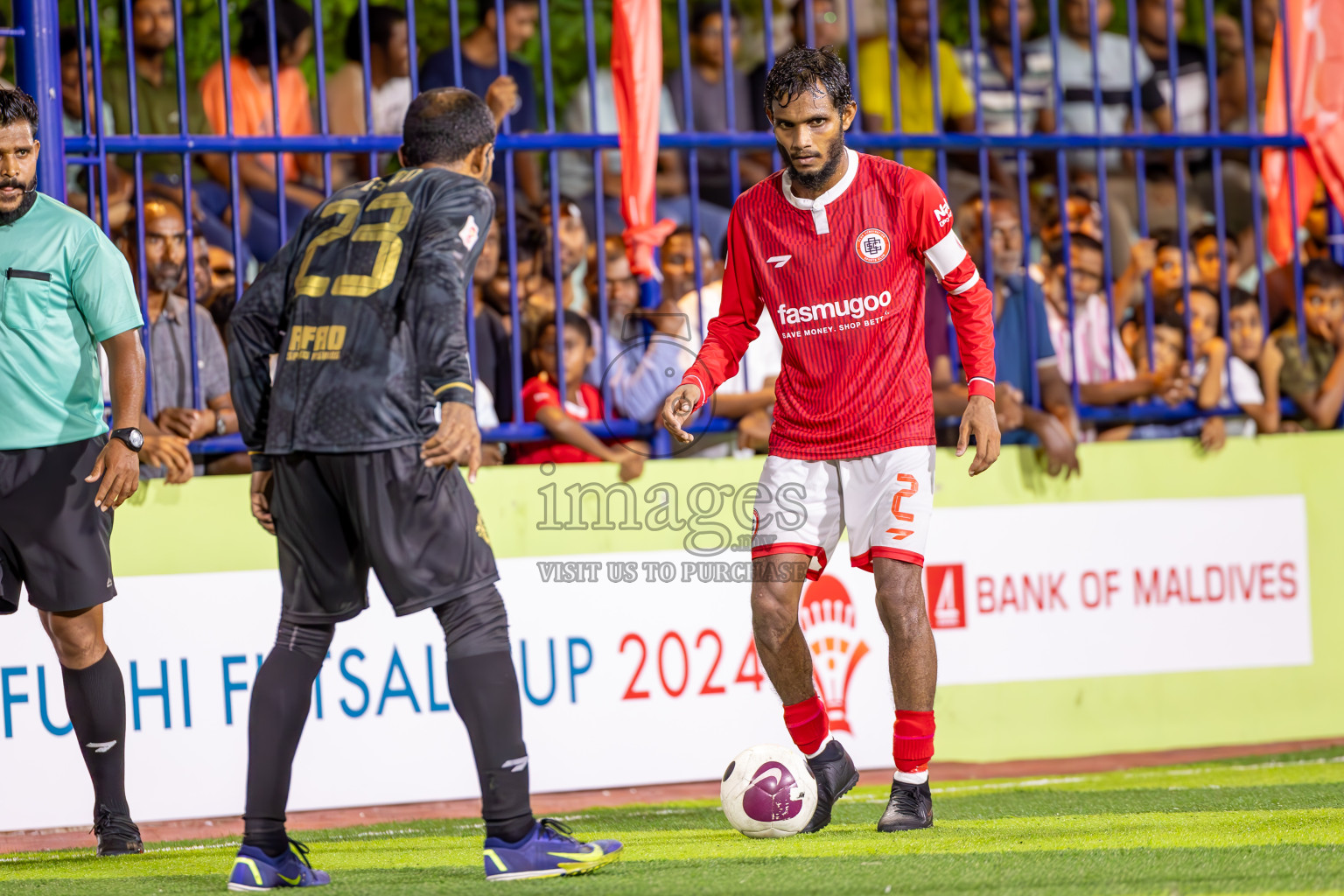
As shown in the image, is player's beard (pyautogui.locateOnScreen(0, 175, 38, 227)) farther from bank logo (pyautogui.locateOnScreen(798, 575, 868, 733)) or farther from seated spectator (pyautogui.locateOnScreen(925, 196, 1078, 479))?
seated spectator (pyautogui.locateOnScreen(925, 196, 1078, 479))

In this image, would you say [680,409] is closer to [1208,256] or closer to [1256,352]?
[1256,352]

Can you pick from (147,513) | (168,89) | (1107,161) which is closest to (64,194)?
(147,513)

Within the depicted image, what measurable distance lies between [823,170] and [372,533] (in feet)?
6.12

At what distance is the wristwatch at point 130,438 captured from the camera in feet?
15.0

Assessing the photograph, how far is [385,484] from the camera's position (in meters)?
3.64

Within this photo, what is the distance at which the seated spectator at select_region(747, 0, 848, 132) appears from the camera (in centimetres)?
844

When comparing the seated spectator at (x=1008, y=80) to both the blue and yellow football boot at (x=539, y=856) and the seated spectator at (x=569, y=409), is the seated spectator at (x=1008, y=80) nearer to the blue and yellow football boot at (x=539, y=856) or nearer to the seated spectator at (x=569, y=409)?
the seated spectator at (x=569, y=409)

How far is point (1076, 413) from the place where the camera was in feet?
22.5

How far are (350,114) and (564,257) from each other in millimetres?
1822

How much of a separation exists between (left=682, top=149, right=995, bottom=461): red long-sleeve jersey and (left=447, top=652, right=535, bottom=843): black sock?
52.8 inches

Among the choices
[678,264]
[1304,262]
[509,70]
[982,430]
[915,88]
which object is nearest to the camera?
[982,430]

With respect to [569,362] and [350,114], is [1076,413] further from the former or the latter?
[350,114]

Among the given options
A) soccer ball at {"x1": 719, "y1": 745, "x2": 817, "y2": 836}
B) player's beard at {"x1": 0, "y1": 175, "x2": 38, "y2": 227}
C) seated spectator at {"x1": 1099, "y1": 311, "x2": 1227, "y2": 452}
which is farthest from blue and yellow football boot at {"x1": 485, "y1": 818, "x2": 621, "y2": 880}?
seated spectator at {"x1": 1099, "y1": 311, "x2": 1227, "y2": 452}

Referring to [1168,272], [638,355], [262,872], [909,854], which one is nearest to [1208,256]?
[1168,272]
